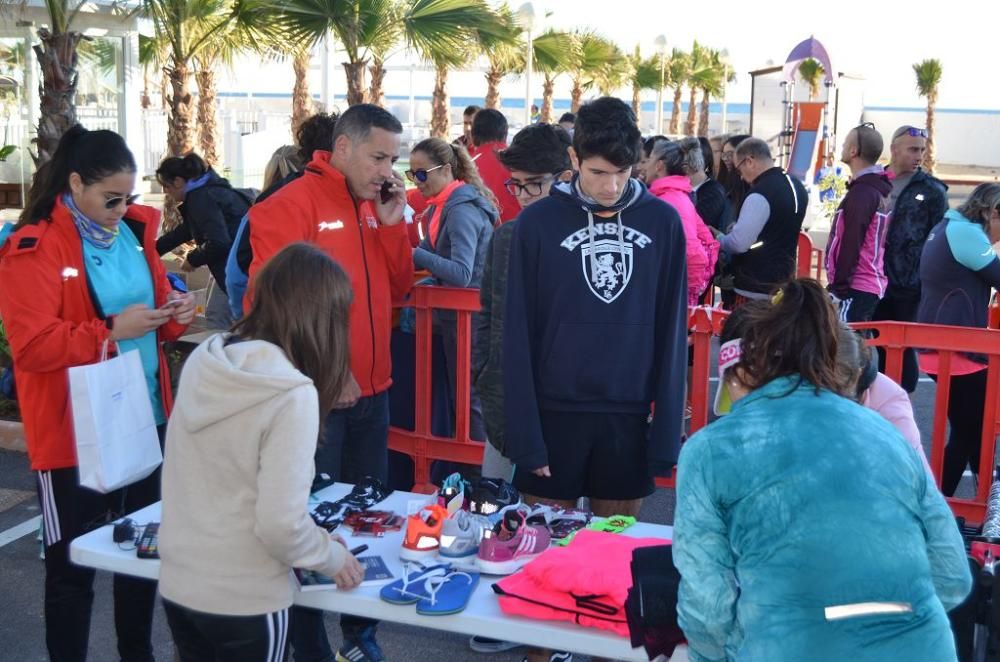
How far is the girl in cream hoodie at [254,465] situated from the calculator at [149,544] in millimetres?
298

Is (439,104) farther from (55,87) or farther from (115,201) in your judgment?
(115,201)

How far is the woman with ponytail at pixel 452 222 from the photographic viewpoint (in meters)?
5.14

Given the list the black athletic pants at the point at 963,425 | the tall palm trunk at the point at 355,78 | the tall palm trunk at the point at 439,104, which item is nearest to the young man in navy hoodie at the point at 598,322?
the black athletic pants at the point at 963,425

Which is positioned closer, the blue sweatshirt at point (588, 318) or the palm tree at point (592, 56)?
the blue sweatshirt at point (588, 318)

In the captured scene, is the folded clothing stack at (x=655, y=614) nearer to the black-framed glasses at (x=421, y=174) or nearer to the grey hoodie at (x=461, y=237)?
the grey hoodie at (x=461, y=237)

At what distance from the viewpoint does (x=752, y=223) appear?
22.6ft

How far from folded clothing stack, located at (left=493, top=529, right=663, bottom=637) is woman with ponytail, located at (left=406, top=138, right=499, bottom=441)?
2.42m

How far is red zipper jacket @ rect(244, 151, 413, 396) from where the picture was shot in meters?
3.85

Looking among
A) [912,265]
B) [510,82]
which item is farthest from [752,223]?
[510,82]

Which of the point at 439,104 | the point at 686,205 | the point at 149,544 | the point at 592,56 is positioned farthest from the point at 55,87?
the point at 592,56

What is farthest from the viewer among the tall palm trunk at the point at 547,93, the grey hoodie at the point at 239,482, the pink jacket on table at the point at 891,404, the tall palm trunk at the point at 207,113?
the tall palm trunk at the point at 547,93

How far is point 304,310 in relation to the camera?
255 centimetres

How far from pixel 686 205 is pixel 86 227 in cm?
384

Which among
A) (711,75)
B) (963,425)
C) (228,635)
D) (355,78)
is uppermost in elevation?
(711,75)
